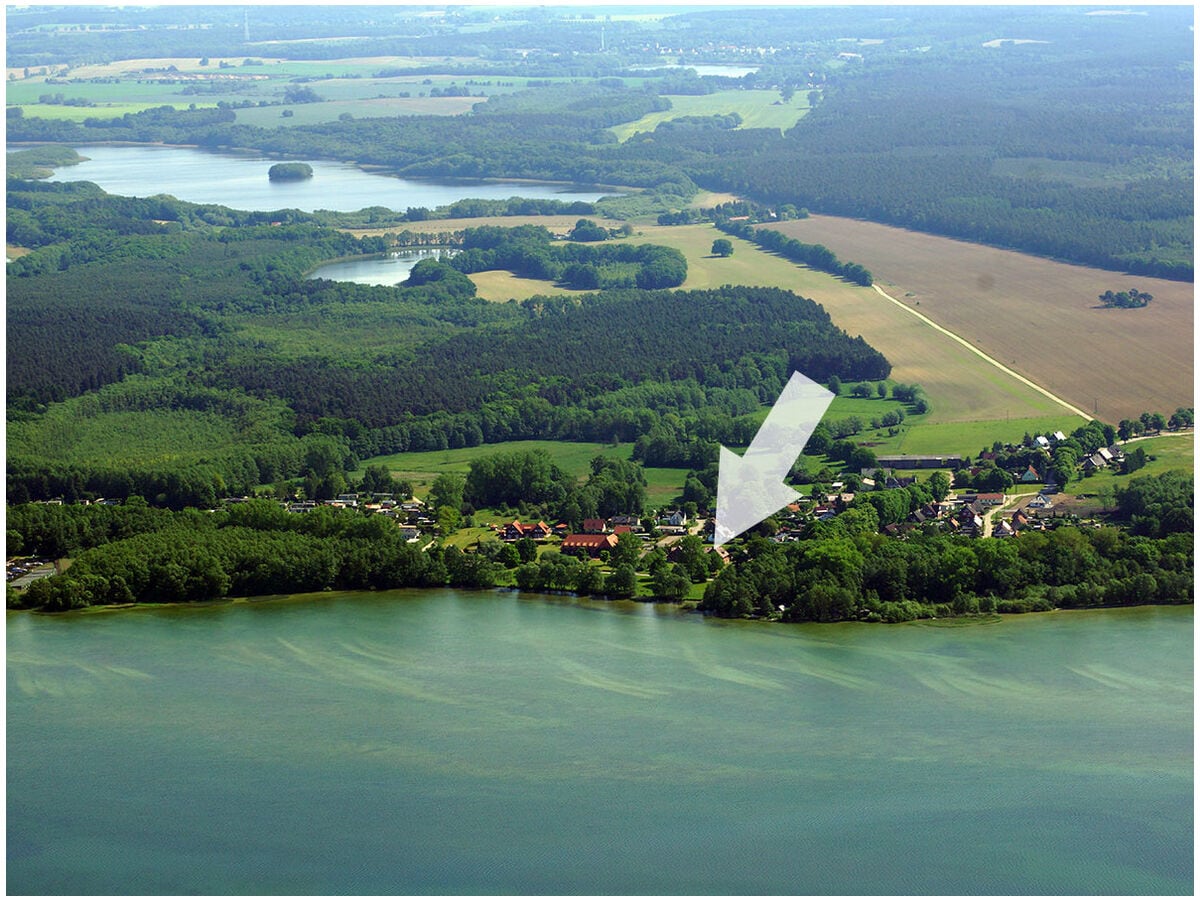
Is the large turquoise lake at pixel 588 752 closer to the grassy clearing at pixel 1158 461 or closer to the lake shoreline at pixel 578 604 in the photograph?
the lake shoreline at pixel 578 604

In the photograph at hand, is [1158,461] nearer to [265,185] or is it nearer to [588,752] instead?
[588,752]

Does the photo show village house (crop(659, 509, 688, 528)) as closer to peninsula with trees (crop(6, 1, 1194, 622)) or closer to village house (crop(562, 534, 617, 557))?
peninsula with trees (crop(6, 1, 1194, 622))

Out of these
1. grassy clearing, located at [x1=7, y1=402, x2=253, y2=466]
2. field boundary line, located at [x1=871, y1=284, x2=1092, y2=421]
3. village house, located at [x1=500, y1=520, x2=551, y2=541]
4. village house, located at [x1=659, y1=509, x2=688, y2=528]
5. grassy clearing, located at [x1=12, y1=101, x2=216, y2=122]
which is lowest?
village house, located at [x1=500, y1=520, x2=551, y2=541]

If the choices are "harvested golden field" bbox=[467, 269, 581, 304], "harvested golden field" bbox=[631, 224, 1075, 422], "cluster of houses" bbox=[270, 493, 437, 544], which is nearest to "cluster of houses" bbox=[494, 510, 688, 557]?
"cluster of houses" bbox=[270, 493, 437, 544]

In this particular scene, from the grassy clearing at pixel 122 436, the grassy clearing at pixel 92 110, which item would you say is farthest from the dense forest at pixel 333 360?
the grassy clearing at pixel 92 110

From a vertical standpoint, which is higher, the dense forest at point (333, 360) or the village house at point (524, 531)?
the dense forest at point (333, 360)

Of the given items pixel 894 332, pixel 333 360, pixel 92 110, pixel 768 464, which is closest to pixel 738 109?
pixel 92 110
